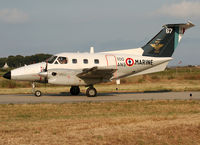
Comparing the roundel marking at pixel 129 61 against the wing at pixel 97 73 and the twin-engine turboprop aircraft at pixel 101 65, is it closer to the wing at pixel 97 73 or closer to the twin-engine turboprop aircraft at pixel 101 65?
the twin-engine turboprop aircraft at pixel 101 65

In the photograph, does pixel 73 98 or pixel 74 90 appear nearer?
pixel 73 98

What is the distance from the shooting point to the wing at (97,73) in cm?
2128

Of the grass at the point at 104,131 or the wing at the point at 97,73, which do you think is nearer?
the grass at the point at 104,131

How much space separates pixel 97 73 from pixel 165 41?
7.21 m

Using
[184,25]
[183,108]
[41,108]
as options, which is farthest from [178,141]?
[184,25]

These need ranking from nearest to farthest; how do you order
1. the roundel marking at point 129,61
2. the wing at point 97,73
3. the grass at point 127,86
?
the wing at point 97,73
the roundel marking at point 129,61
the grass at point 127,86

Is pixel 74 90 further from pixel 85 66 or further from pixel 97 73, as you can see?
pixel 97 73

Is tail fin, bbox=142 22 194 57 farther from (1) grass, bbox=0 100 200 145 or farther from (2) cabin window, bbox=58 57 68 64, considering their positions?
(1) grass, bbox=0 100 200 145

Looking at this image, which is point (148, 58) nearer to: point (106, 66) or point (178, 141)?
point (106, 66)

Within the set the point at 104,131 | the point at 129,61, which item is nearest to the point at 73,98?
the point at 129,61

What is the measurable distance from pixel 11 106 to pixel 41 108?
1.97 m

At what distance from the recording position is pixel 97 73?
21.9 m

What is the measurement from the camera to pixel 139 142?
843 cm

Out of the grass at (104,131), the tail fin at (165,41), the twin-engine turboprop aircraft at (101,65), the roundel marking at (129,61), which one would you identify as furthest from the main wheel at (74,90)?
the grass at (104,131)
